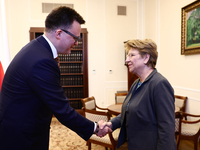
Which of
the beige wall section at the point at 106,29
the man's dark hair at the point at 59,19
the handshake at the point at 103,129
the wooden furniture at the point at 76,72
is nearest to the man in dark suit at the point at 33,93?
the man's dark hair at the point at 59,19

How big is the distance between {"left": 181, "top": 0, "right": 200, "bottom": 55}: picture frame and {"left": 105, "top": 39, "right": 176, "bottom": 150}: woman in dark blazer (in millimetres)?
2279

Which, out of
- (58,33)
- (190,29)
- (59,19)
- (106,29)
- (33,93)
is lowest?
(33,93)

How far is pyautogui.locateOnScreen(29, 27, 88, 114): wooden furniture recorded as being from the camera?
5480 millimetres

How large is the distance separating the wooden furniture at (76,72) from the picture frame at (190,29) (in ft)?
9.36

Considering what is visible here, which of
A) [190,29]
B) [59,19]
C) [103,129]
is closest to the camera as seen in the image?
[59,19]

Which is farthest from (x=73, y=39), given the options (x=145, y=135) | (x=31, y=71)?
(x=145, y=135)

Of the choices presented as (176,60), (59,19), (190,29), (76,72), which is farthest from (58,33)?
(76,72)

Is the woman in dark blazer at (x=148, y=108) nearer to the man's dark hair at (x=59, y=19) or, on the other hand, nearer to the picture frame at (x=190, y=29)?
the man's dark hair at (x=59, y=19)

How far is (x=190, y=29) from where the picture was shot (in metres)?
3.56

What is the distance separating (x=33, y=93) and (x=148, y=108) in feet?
2.95

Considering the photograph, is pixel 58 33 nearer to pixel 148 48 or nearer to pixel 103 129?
pixel 148 48

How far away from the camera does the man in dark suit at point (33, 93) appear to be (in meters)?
1.19

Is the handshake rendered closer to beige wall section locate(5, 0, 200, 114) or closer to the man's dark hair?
the man's dark hair

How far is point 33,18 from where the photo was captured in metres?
5.39
